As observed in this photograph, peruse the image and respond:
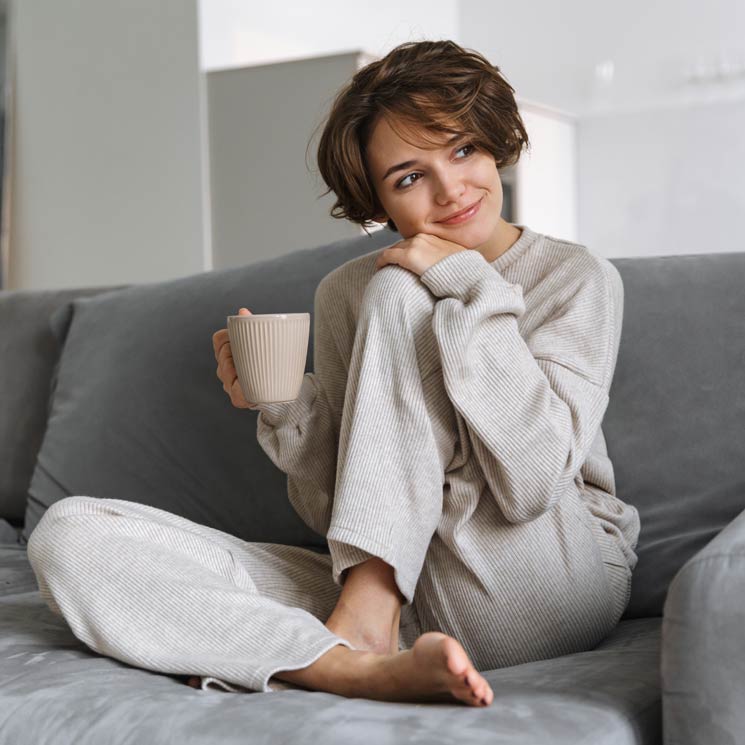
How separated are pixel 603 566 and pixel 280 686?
42 cm

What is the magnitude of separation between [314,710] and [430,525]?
27 centimetres

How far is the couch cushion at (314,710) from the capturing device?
0.84 meters

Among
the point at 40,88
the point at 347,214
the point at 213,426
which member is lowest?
the point at 213,426

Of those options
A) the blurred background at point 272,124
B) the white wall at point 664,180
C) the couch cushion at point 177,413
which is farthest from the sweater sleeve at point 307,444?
the white wall at point 664,180

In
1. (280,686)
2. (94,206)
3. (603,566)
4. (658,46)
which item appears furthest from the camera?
(658,46)

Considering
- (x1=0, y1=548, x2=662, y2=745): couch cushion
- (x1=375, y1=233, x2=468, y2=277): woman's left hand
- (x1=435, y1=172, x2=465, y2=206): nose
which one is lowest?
(x1=0, y1=548, x2=662, y2=745): couch cushion

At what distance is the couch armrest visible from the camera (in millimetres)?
795

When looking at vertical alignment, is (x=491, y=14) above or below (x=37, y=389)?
above

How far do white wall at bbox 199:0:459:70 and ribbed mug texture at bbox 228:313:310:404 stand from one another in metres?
2.73

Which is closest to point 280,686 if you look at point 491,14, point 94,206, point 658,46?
point 94,206

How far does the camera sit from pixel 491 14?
481cm

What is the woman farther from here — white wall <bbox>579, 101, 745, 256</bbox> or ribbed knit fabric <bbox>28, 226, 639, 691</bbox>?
white wall <bbox>579, 101, 745, 256</bbox>

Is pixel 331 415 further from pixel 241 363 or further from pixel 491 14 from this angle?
pixel 491 14

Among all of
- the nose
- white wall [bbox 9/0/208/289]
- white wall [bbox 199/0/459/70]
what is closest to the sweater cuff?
the nose
